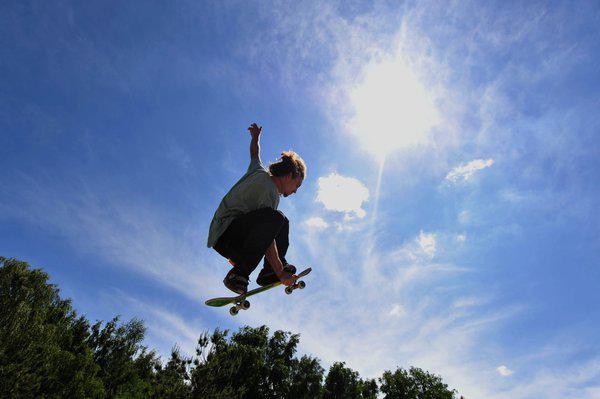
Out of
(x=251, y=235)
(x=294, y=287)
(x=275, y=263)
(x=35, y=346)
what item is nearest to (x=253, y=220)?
(x=251, y=235)

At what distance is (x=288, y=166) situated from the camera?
4.66 metres

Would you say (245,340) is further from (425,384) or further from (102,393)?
(425,384)

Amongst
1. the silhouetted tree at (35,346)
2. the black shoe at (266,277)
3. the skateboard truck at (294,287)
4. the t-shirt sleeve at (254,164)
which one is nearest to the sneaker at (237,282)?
the black shoe at (266,277)

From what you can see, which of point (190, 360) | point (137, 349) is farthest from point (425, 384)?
point (190, 360)

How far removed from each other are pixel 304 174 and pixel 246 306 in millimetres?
2340

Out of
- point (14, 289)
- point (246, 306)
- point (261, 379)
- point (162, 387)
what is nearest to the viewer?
point (246, 306)

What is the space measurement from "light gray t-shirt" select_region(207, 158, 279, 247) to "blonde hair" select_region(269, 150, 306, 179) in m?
0.15

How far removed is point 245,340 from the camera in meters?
39.8

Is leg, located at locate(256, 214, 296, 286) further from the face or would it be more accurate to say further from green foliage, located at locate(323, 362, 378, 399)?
green foliage, located at locate(323, 362, 378, 399)

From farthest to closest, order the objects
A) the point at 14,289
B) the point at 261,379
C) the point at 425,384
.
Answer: the point at 425,384
the point at 261,379
the point at 14,289

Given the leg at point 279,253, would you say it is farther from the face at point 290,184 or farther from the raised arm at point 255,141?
the raised arm at point 255,141

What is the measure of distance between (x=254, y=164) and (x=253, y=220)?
1.05m

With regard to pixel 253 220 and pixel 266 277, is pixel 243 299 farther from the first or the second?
pixel 253 220

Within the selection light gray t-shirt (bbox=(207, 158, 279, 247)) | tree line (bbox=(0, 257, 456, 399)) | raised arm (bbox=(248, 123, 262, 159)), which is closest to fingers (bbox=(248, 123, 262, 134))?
raised arm (bbox=(248, 123, 262, 159))
